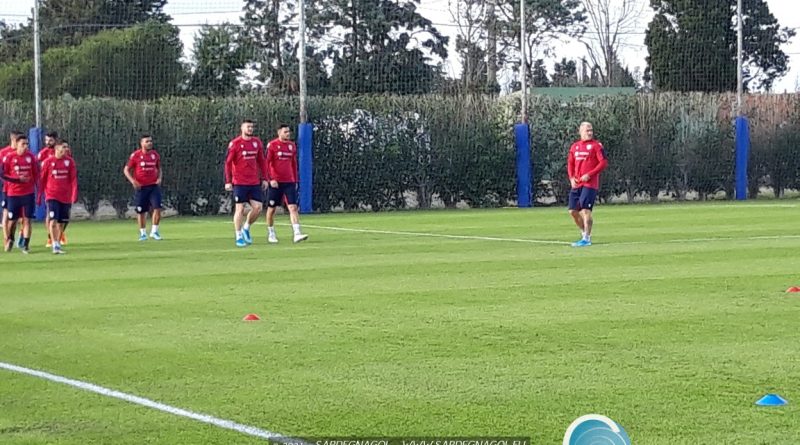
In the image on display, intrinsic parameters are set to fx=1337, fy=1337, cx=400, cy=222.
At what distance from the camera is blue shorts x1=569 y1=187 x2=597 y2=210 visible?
68.4ft

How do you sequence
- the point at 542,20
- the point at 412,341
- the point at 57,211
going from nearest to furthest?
the point at 412,341 < the point at 57,211 < the point at 542,20

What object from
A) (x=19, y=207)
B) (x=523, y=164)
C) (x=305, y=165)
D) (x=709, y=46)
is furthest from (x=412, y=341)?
(x=709, y=46)

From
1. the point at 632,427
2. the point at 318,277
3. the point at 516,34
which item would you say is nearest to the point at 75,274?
the point at 318,277

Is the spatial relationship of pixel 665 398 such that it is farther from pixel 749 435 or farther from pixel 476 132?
pixel 476 132

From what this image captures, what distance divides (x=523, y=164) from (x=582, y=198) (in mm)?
16056

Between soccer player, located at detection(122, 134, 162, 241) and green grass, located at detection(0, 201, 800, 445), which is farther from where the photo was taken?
soccer player, located at detection(122, 134, 162, 241)

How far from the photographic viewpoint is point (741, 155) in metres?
39.2

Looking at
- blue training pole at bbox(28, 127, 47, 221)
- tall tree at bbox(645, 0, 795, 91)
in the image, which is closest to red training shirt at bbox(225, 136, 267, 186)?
blue training pole at bbox(28, 127, 47, 221)

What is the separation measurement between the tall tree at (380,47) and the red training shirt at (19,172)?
Answer: 17610 millimetres

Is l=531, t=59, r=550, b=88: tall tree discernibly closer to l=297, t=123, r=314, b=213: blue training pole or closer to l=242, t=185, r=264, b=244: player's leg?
l=297, t=123, r=314, b=213: blue training pole

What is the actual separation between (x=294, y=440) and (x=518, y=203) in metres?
30.1

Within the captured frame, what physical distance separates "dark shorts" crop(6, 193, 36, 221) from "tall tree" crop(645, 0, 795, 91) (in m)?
25.5

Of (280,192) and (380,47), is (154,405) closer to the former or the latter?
(280,192)

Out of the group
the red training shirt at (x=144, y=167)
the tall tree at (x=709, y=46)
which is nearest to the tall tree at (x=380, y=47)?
the tall tree at (x=709, y=46)
